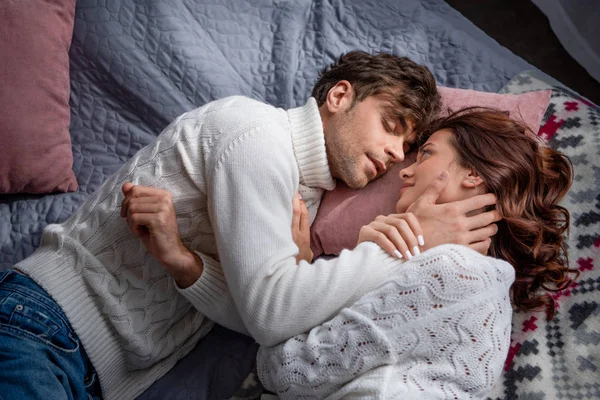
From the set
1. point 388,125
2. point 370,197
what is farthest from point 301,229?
point 388,125

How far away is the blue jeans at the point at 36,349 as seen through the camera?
1.23 metres

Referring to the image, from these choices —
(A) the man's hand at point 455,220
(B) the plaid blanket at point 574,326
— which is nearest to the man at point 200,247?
(A) the man's hand at point 455,220

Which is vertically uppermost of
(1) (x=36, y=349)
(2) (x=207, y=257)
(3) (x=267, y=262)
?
(3) (x=267, y=262)

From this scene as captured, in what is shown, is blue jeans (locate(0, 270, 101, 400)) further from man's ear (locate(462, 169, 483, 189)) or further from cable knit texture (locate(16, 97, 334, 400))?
man's ear (locate(462, 169, 483, 189))

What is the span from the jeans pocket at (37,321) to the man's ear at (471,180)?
93 cm

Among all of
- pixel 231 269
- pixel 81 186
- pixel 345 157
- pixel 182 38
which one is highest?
pixel 182 38

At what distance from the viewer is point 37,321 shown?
4.28ft

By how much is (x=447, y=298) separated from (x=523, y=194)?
349mm

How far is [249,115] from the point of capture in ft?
4.47

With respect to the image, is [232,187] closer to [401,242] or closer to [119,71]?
[401,242]

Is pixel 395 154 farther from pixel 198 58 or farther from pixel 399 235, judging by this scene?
pixel 198 58

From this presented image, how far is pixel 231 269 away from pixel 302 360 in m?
0.23

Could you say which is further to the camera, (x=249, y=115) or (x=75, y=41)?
(x=75, y=41)

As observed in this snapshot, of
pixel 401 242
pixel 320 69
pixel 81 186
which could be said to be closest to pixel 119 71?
pixel 81 186
